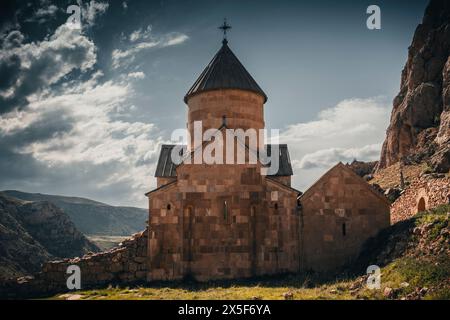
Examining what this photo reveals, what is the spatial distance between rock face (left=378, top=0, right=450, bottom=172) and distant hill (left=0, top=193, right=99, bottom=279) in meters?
24.3

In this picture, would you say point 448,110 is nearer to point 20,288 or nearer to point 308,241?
point 308,241

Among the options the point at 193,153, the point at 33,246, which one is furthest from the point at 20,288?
the point at 33,246

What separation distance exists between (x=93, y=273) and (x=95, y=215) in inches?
2470

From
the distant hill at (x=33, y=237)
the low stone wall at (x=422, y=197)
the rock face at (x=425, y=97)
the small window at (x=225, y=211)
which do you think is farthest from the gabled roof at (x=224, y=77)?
the rock face at (x=425, y=97)

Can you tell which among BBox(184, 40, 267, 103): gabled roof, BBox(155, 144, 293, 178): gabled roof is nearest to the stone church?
BBox(155, 144, 293, 178): gabled roof

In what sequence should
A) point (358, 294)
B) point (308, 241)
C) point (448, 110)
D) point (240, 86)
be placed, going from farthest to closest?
point (448, 110)
point (240, 86)
point (308, 241)
point (358, 294)

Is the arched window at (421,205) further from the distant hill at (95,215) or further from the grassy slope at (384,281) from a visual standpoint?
the distant hill at (95,215)

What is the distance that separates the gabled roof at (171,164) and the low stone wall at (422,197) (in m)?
5.04

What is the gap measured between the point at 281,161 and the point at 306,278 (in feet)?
17.2

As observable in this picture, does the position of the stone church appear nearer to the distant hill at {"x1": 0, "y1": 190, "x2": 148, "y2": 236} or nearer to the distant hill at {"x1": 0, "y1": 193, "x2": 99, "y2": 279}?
the distant hill at {"x1": 0, "y1": 193, "x2": 99, "y2": 279}

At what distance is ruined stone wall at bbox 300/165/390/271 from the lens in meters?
12.1

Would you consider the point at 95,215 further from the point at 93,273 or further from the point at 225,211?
the point at 225,211

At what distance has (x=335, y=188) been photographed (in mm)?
12305

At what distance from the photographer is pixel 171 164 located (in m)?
15.8
